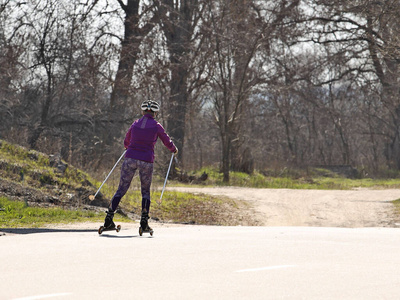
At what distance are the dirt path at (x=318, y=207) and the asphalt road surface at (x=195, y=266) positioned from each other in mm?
5538

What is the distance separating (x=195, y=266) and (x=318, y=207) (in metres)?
11.4

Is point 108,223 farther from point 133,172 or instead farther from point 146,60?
point 146,60

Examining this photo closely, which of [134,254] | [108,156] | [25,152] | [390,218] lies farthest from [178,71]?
[134,254]

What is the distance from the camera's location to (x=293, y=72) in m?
29.8

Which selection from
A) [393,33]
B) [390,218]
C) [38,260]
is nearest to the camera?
[38,260]

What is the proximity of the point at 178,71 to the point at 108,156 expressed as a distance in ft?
17.4

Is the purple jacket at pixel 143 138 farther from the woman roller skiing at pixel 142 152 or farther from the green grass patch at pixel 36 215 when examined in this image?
the green grass patch at pixel 36 215

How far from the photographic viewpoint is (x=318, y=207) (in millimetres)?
17641

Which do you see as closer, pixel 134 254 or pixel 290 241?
pixel 134 254

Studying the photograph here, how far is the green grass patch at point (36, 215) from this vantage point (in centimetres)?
1216

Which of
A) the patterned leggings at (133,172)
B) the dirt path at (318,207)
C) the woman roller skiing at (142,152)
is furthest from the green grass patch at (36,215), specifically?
the dirt path at (318,207)

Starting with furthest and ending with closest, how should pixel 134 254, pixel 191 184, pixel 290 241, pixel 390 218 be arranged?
pixel 191 184, pixel 390 218, pixel 290 241, pixel 134 254

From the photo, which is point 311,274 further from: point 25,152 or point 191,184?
point 191,184

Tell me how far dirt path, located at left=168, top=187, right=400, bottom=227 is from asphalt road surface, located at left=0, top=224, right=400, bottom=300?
554 cm
